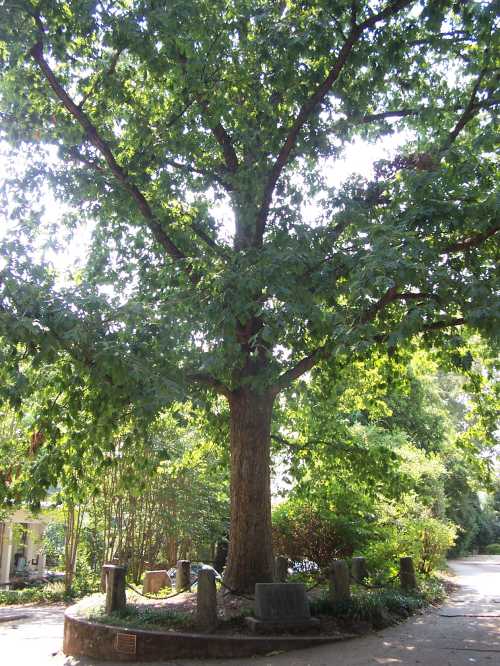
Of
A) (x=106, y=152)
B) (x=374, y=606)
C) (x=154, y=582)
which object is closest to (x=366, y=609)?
(x=374, y=606)

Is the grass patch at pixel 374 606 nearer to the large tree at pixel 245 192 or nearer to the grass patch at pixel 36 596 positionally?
the large tree at pixel 245 192

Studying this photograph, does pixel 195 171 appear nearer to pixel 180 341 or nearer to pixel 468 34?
pixel 180 341

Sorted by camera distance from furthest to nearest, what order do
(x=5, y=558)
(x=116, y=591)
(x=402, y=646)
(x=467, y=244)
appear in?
(x=5, y=558), (x=116, y=591), (x=467, y=244), (x=402, y=646)

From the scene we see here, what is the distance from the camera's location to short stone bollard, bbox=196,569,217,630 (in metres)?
8.42

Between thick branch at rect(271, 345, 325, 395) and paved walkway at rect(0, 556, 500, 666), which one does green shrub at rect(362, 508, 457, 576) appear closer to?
paved walkway at rect(0, 556, 500, 666)

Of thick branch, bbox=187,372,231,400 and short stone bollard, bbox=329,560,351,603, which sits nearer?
short stone bollard, bbox=329,560,351,603

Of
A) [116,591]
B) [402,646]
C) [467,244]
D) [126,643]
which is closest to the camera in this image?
[402,646]

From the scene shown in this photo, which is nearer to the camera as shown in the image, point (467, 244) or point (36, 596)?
point (467, 244)

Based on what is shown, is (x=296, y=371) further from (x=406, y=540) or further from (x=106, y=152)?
(x=406, y=540)

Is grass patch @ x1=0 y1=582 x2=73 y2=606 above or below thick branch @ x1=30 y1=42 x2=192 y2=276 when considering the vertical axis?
below

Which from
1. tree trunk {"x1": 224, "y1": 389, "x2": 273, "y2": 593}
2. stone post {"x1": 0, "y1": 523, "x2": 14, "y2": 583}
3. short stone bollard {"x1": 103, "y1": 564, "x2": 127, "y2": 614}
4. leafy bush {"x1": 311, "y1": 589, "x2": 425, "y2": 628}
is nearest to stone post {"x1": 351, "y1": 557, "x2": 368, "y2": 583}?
leafy bush {"x1": 311, "y1": 589, "x2": 425, "y2": 628}

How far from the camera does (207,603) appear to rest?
8.48 metres

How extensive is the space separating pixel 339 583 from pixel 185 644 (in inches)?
109

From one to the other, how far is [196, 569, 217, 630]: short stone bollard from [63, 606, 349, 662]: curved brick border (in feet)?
1.09
